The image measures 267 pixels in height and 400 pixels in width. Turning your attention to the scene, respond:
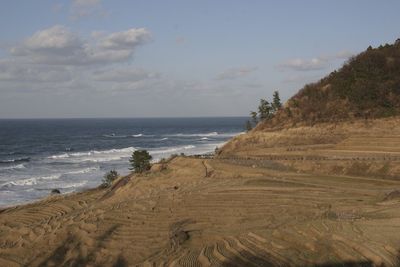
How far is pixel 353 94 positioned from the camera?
139ft

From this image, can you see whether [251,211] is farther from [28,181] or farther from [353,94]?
[28,181]

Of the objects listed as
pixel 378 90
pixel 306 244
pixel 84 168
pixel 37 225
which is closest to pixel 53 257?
pixel 37 225

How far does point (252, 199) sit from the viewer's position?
22.2 meters

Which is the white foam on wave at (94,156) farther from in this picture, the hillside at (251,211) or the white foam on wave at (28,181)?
the hillside at (251,211)

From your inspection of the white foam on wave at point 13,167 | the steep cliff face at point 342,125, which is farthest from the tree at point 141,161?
the white foam on wave at point 13,167

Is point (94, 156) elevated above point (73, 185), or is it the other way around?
point (94, 156)

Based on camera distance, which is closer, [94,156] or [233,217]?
[233,217]

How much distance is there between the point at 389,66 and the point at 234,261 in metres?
35.7

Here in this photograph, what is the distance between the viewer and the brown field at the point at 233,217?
50.5 ft

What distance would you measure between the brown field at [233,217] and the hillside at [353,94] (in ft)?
21.2

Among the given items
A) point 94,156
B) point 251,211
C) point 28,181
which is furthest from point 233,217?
point 94,156

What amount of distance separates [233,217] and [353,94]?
1037 inches

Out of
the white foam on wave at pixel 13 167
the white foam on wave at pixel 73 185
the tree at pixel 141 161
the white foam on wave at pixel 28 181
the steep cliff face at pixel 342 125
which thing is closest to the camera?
the steep cliff face at pixel 342 125

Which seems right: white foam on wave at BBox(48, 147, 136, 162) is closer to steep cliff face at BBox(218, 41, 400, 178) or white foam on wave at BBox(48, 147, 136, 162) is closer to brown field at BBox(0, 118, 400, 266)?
steep cliff face at BBox(218, 41, 400, 178)
